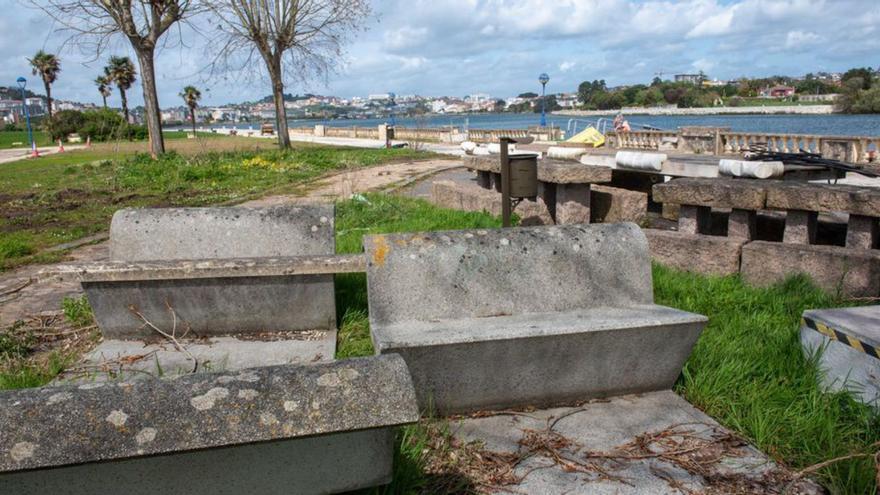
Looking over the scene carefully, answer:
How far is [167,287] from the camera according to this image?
446cm

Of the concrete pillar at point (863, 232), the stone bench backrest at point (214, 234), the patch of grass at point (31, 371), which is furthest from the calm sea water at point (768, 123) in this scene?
the patch of grass at point (31, 371)

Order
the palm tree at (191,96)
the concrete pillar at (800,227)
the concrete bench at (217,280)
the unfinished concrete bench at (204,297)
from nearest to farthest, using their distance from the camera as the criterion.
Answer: the unfinished concrete bench at (204,297) < the concrete bench at (217,280) < the concrete pillar at (800,227) < the palm tree at (191,96)

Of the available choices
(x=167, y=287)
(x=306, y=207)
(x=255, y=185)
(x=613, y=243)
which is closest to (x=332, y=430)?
(x=613, y=243)

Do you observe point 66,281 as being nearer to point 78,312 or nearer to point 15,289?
point 78,312

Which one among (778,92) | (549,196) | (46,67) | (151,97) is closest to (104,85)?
(46,67)

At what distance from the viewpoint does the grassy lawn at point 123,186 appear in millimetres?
9570

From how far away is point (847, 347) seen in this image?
3.46 metres

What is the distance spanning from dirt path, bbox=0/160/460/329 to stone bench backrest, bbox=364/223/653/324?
2.47 meters

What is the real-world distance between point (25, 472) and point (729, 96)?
394 feet

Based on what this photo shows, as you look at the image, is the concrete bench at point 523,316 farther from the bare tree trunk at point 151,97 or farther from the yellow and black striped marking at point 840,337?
the bare tree trunk at point 151,97

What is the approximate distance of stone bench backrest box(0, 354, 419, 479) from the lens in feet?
5.12

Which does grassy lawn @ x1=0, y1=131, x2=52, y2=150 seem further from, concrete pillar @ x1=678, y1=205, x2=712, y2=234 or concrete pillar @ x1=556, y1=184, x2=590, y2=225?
concrete pillar @ x1=678, y1=205, x2=712, y2=234

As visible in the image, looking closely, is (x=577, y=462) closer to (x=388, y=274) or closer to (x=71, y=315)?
(x=388, y=274)

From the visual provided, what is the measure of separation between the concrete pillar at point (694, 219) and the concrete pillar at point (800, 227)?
0.85m
